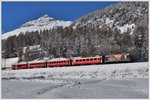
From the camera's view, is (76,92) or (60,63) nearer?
(76,92)

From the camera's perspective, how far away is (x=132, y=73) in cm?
3500

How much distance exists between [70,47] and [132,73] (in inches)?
2569

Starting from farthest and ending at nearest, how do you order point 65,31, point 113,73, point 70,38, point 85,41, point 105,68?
1. point 65,31
2. point 70,38
3. point 85,41
4. point 105,68
5. point 113,73

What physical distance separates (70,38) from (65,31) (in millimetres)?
14138

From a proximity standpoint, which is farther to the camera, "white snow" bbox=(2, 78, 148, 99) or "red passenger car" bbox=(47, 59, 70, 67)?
"red passenger car" bbox=(47, 59, 70, 67)

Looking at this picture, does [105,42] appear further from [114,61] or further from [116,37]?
[114,61]

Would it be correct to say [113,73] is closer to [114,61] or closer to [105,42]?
[114,61]

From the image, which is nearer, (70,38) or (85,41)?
(85,41)

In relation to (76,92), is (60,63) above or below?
below

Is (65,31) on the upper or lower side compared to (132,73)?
upper

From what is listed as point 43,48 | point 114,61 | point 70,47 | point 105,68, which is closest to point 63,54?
point 70,47

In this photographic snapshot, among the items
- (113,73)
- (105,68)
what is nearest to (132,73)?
(113,73)

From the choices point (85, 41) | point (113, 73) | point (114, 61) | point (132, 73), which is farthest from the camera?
point (85, 41)

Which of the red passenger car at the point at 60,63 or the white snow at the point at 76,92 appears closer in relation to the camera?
the white snow at the point at 76,92
